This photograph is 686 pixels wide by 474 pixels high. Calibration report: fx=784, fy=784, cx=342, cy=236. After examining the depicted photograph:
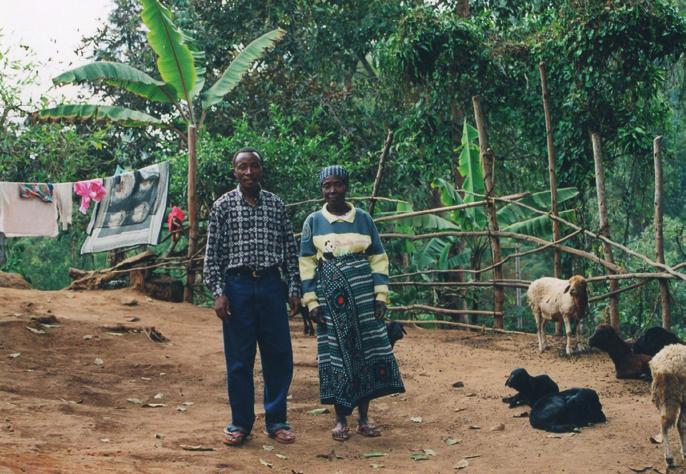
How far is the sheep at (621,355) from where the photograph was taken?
588 centimetres

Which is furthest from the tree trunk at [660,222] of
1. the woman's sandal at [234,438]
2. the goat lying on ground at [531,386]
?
the woman's sandal at [234,438]

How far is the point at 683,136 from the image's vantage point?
19.3m

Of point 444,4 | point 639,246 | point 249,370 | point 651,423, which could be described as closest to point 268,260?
point 249,370

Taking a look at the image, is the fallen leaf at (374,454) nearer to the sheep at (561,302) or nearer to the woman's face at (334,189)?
the woman's face at (334,189)

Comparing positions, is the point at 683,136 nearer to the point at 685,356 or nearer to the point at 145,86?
the point at 145,86

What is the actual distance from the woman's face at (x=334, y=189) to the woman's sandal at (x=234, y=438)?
4.84ft

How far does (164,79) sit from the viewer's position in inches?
428

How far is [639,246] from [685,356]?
45.1 ft

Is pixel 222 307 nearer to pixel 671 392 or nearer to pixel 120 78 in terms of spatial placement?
pixel 671 392

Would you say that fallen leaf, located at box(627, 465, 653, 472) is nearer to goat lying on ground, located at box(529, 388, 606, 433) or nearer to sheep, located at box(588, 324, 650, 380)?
goat lying on ground, located at box(529, 388, 606, 433)

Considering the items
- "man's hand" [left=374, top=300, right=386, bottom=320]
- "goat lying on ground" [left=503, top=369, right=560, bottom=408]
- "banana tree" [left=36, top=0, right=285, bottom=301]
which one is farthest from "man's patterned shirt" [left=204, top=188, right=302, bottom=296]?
"banana tree" [left=36, top=0, right=285, bottom=301]

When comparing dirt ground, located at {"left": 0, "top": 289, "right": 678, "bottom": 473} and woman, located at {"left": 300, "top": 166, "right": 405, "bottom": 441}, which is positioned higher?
woman, located at {"left": 300, "top": 166, "right": 405, "bottom": 441}

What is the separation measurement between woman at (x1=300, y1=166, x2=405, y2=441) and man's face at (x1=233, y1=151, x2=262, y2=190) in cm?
40

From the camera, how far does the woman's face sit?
4711mm
